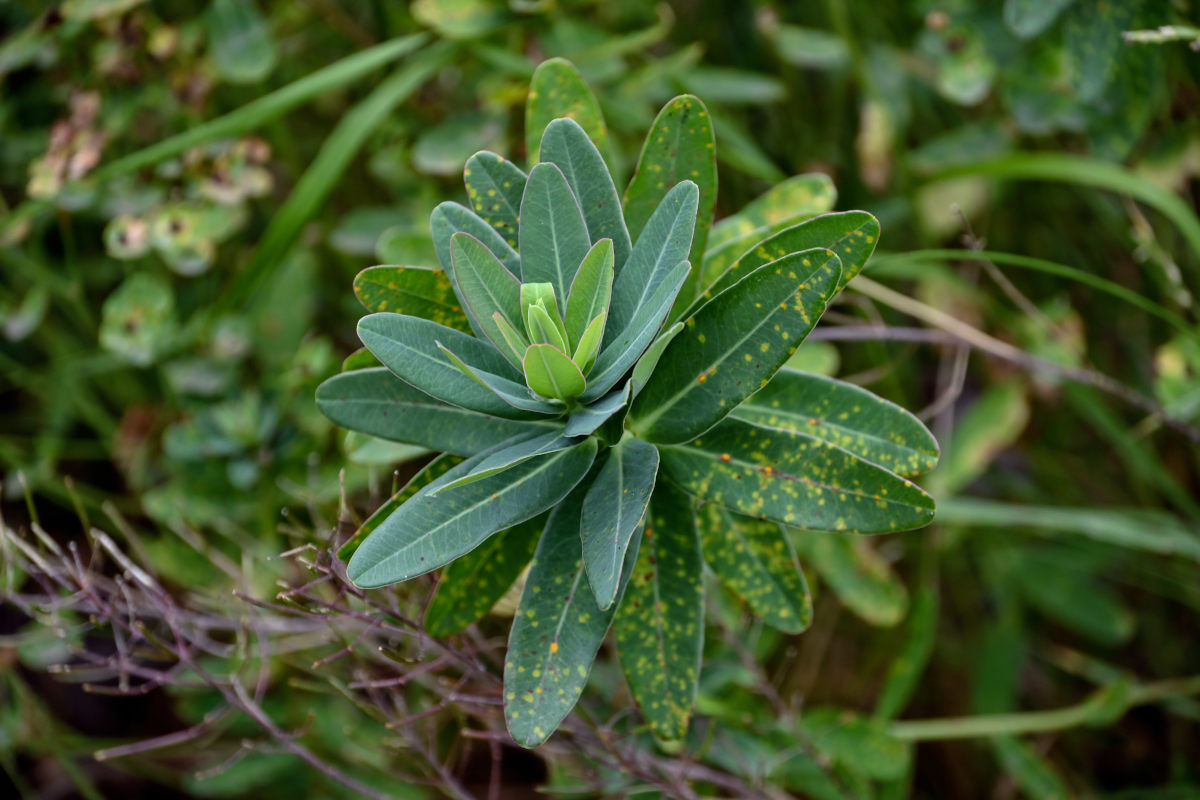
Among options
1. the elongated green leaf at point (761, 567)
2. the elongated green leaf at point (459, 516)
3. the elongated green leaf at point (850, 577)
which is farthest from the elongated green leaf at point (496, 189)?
the elongated green leaf at point (850, 577)

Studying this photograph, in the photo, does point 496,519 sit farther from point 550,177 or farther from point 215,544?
point 215,544

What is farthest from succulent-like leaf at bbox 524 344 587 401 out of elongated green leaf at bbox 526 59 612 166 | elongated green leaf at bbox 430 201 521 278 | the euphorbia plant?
elongated green leaf at bbox 526 59 612 166

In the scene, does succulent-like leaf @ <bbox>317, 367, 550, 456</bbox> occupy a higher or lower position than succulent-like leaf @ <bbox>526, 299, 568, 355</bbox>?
lower

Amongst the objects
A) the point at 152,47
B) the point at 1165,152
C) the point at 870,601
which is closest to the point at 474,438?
the point at 870,601

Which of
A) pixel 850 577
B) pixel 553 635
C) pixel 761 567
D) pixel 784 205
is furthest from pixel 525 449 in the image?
pixel 850 577

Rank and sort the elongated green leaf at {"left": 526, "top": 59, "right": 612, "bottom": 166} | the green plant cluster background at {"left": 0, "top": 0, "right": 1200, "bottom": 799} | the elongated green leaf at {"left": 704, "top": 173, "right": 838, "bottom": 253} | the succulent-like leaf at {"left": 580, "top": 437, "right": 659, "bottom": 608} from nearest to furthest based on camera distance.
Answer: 1. the succulent-like leaf at {"left": 580, "top": 437, "right": 659, "bottom": 608}
2. the elongated green leaf at {"left": 526, "top": 59, "right": 612, "bottom": 166}
3. the elongated green leaf at {"left": 704, "top": 173, "right": 838, "bottom": 253}
4. the green plant cluster background at {"left": 0, "top": 0, "right": 1200, "bottom": 799}

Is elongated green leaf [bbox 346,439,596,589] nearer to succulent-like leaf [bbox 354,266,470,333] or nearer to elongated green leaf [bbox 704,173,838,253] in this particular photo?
succulent-like leaf [bbox 354,266,470,333]
